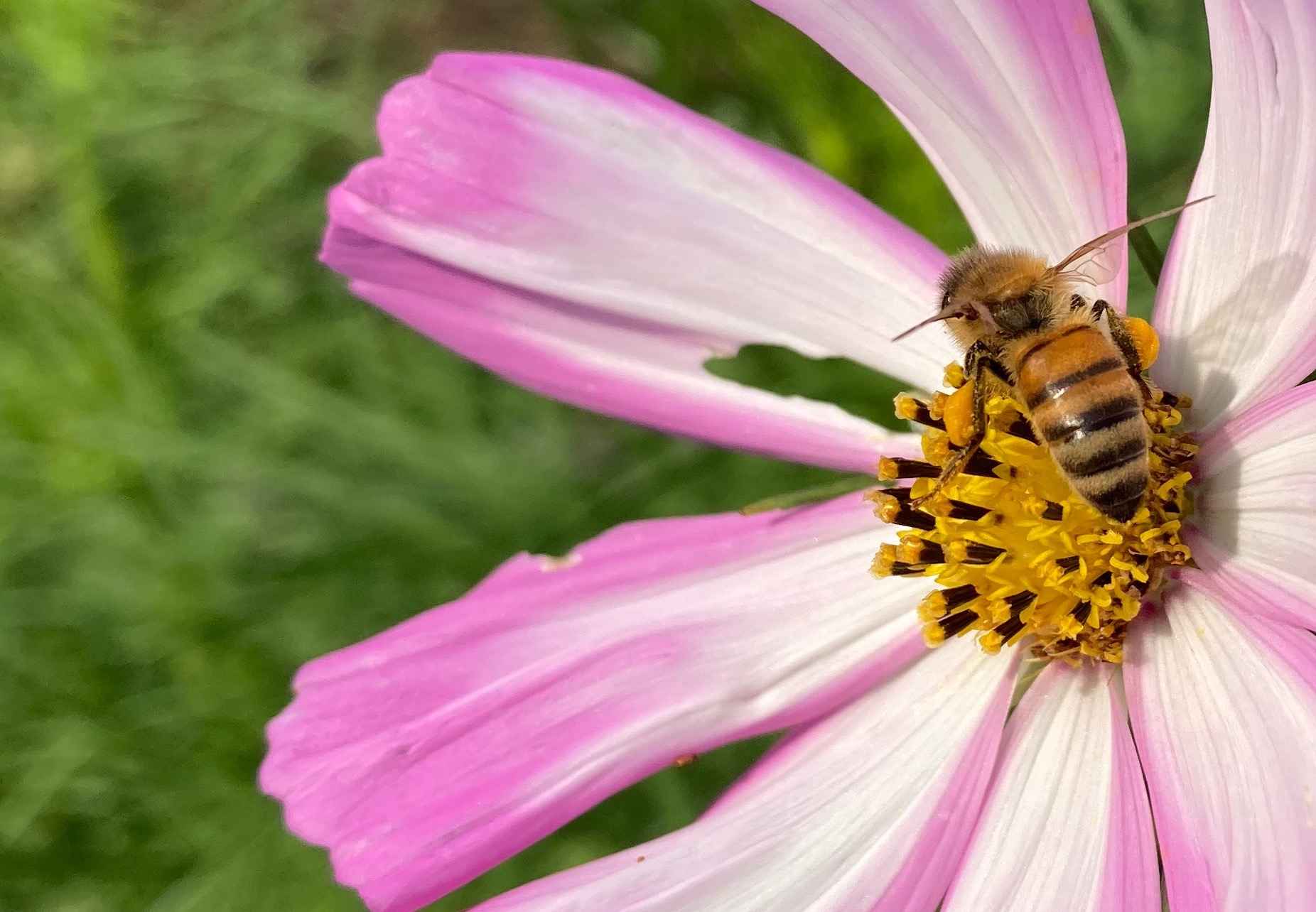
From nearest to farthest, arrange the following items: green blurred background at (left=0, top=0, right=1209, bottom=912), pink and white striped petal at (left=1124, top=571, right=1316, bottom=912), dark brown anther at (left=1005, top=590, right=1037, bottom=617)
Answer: pink and white striped petal at (left=1124, top=571, right=1316, bottom=912) → dark brown anther at (left=1005, top=590, right=1037, bottom=617) → green blurred background at (left=0, top=0, right=1209, bottom=912)

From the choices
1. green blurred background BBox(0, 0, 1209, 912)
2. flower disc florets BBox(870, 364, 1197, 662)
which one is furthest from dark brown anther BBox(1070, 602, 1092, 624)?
green blurred background BBox(0, 0, 1209, 912)

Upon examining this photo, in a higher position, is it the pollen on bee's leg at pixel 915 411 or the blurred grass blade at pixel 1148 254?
the blurred grass blade at pixel 1148 254

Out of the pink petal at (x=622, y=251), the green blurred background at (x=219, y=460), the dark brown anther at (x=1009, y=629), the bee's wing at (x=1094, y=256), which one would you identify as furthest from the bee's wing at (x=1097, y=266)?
the green blurred background at (x=219, y=460)

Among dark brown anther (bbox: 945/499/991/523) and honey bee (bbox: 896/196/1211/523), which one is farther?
dark brown anther (bbox: 945/499/991/523)

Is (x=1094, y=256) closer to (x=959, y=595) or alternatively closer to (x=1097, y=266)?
(x=1097, y=266)

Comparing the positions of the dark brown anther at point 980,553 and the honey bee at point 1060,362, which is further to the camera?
the dark brown anther at point 980,553

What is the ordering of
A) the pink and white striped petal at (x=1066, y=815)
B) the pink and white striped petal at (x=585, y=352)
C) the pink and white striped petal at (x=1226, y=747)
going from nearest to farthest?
the pink and white striped petal at (x=1226, y=747), the pink and white striped petal at (x=1066, y=815), the pink and white striped petal at (x=585, y=352)

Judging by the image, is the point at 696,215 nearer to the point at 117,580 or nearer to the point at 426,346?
the point at 426,346

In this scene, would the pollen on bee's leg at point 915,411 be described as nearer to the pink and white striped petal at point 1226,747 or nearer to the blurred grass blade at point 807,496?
the blurred grass blade at point 807,496

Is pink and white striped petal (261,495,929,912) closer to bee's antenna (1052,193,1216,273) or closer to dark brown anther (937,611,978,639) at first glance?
dark brown anther (937,611,978,639)
